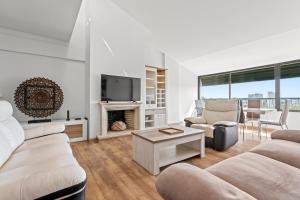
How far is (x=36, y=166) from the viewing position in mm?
1182

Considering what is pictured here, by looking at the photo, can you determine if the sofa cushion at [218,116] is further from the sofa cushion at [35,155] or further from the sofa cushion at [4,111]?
the sofa cushion at [4,111]

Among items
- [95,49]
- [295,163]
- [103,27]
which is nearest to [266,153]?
[295,163]

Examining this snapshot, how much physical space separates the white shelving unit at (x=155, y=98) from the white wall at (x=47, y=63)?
1897 mm

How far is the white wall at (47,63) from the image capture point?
304 centimetres

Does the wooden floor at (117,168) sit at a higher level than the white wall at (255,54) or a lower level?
lower

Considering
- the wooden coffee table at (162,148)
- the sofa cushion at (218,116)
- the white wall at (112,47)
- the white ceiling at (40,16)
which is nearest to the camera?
the wooden coffee table at (162,148)

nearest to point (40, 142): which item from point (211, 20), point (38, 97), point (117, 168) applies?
point (117, 168)

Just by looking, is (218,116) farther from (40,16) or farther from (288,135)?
(40,16)

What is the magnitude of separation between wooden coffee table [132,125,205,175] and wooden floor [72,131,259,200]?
108mm

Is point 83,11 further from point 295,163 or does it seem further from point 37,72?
point 295,163

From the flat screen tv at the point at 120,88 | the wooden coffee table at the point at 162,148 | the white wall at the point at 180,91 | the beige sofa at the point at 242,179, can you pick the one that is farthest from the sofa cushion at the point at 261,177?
the white wall at the point at 180,91

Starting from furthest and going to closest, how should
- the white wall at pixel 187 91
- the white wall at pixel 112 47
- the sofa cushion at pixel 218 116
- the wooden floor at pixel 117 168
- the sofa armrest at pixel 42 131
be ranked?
the white wall at pixel 187 91, the white wall at pixel 112 47, the sofa cushion at pixel 218 116, the sofa armrest at pixel 42 131, the wooden floor at pixel 117 168

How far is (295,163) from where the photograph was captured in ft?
3.76

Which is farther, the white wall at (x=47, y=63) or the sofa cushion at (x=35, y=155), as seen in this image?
the white wall at (x=47, y=63)
